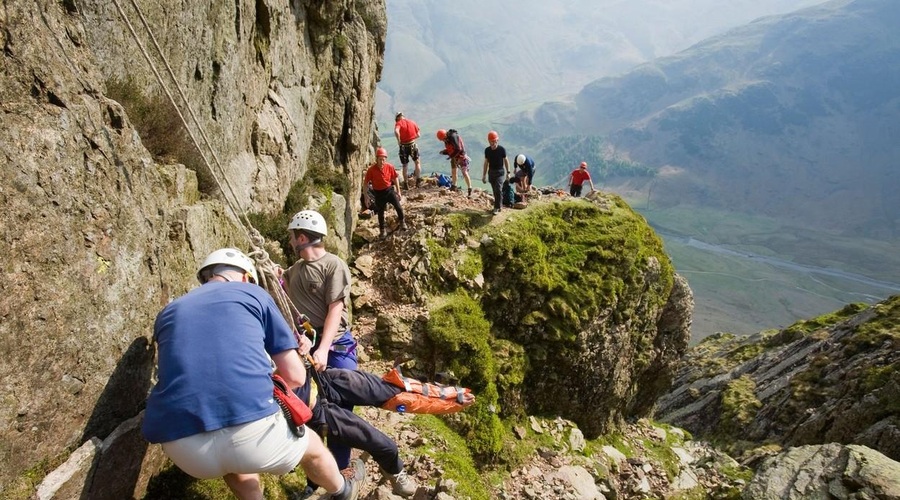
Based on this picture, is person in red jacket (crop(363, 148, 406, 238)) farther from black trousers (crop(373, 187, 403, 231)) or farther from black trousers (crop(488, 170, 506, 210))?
black trousers (crop(488, 170, 506, 210))

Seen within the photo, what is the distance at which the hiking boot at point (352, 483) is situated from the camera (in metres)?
5.99

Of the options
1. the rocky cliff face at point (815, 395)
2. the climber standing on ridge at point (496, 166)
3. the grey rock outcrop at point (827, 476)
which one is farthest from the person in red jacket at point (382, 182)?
the rocky cliff face at point (815, 395)

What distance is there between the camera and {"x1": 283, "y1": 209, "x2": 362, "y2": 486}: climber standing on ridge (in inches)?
263

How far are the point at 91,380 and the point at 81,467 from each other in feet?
2.82

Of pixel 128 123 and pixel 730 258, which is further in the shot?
pixel 730 258

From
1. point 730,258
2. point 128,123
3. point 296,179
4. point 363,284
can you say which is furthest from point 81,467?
point 730,258

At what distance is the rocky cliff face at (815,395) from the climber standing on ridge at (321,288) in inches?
889

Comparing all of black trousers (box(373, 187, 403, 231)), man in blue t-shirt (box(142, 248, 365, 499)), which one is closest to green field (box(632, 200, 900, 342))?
black trousers (box(373, 187, 403, 231))

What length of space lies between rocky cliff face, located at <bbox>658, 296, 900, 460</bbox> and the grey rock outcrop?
851 cm

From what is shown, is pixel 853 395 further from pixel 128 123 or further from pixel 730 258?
pixel 730 258

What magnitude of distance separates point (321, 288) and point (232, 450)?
286 centimetres

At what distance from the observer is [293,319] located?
646 centimetres

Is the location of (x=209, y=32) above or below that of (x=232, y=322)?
above

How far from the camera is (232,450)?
424 centimetres
